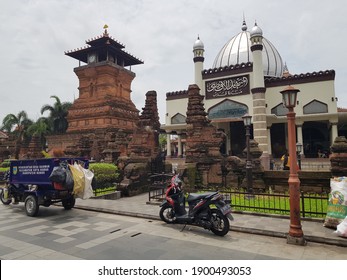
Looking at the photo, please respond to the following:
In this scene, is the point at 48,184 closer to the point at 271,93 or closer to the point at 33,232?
the point at 33,232

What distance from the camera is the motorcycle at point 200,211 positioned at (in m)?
5.71

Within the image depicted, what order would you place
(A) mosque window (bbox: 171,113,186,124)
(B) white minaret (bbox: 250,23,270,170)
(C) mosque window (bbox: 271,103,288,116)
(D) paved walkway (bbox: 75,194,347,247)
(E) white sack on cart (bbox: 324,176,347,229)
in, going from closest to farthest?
(D) paved walkway (bbox: 75,194,347,247)
(E) white sack on cart (bbox: 324,176,347,229)
(B) white minaret (bbox: 250,23,270,170)
(C) mosque window (bbox: 271,103,288,116)
(A) mosque window (bbox: 171,113,186,124)

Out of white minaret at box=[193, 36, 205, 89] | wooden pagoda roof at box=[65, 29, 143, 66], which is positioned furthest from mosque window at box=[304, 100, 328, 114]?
wooden pagoda roof at box=[65, 29, 143, 66]

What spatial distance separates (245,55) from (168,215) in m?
29.3

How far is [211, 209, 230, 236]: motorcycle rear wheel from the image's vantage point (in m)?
5.61

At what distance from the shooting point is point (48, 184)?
7.59 metres

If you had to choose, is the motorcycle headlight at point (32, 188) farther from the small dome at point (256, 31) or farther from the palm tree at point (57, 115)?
the palm tree at point (57, 115)

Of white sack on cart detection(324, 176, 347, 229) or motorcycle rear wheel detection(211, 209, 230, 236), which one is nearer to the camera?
white sack on cart detection(324, 176, 347, 229)

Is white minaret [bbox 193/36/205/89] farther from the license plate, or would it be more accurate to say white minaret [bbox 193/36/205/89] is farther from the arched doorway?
the license plate

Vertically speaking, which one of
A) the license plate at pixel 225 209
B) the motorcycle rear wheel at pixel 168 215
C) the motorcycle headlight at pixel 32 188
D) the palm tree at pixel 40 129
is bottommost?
the motorcycle rear wheel at pixel 168 215

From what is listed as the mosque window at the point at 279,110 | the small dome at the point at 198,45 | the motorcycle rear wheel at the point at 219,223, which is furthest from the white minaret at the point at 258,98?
the motorcycle rear wheel at the point at 219,223

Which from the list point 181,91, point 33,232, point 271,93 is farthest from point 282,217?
point 181,91

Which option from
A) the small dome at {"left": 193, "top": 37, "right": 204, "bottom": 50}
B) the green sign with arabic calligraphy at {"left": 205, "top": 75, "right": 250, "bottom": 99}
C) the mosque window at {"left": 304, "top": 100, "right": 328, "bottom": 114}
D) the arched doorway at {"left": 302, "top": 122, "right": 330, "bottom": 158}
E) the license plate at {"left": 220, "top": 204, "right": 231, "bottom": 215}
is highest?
the small dome at {"left": 193, "top": 37, "right": 204, "bottom": 50}

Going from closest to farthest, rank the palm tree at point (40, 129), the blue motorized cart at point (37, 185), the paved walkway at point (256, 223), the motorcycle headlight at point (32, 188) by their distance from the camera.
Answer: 1. the paved walkway at point (256, 223)
2. the blue motorized cart at point (37, 185)
3. the motorcycle headlight at point (32, 188)
4. the palm tree at point (40, 129)
